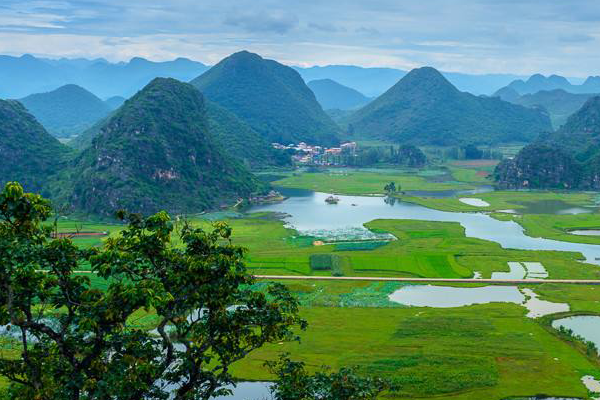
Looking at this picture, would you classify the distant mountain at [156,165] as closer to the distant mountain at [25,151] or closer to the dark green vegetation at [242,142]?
the distant mountain at [25,151]

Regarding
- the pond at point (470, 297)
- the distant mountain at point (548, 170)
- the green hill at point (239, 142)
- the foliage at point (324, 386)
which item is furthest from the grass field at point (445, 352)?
the green hill at point (239, 142)

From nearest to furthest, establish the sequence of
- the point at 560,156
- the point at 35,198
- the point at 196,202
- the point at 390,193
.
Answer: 1. the point at 35,198
2. the point at 196,202
3. the point at 390,193
4. the point at 560,156

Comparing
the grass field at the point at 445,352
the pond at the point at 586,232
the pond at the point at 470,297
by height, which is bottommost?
the pond at the point at 470,297

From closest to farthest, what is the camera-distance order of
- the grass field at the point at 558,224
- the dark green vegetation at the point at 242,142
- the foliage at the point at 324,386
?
1. the foliage at the point at 324,386
2. the grass field at the point at 558,224
3. the dark green vegetation at the point at 242,142

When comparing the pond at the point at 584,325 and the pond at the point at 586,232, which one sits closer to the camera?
the pond at the point at 584,325

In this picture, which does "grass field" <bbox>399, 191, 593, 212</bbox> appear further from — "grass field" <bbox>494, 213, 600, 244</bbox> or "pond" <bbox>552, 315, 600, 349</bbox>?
"pond" <bbox>552, 315, 600, 349</bbox>

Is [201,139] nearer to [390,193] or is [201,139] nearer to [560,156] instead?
[390,193]

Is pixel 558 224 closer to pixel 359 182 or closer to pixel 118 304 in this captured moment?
pixel 359 182

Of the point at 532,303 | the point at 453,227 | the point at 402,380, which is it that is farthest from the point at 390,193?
the point at 402,380
